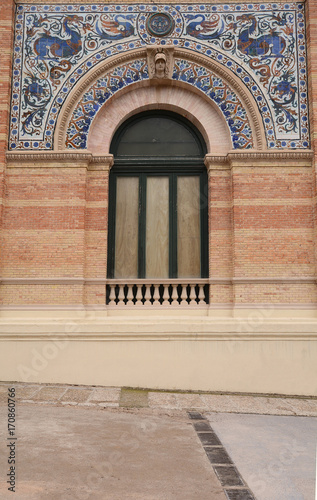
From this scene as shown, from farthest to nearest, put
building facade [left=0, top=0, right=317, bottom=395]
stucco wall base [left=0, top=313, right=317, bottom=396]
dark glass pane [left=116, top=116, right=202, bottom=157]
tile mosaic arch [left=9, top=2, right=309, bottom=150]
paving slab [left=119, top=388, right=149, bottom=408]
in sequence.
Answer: dark glass pane [left=116, top=116, right=202, bottom=157] < tile mosaic arch [left=9, top=2, right=309, bottom=150] < building facade [left=0, top=0, right=317, bottom=395] < stucco wall base [left=0, top=313, right=317, bottom=396] < paving slab [left=119, top=388, right=149, bottom=408]

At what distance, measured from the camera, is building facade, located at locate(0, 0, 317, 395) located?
937 centimetres

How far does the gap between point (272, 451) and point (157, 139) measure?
7617mm

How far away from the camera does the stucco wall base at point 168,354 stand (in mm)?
9258

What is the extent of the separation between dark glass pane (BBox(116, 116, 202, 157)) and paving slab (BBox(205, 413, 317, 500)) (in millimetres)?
6145

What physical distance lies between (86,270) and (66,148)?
9.26 feet

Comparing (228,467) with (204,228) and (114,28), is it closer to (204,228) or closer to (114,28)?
(204,228)

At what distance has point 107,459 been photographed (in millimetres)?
4660

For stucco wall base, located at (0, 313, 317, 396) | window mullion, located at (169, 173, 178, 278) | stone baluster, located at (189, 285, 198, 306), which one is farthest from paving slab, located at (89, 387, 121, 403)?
window mullion, located at (169, 173, 178, 278)

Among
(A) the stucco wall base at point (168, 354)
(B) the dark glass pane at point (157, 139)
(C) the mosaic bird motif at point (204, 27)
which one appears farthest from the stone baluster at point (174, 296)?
(C) the mosaic bird motif at point (204, 27)

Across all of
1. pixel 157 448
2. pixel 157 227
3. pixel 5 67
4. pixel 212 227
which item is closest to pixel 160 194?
pixel 157 227

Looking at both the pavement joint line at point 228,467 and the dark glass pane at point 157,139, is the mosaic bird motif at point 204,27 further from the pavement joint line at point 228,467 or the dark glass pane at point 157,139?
the pavement joint line at point 228,467

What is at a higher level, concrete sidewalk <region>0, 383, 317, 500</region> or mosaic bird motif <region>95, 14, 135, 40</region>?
mosaic bird motif <region>95, 14, 135, 40</region>

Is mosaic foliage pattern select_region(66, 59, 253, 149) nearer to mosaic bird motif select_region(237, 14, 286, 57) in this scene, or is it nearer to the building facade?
the building facade

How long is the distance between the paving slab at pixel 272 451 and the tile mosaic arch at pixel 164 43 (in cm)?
606
